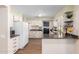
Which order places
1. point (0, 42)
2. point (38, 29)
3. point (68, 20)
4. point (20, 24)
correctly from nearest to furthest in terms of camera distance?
point (0, 42) < point (68, 20) < point (20, 24) < point (38, 29)

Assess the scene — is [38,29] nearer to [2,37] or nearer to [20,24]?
[20,24]

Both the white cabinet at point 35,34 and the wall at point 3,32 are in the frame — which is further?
the white cabinet at point 35,34

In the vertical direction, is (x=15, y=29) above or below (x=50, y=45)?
above

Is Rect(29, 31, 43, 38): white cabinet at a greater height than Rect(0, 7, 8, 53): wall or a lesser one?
lesser

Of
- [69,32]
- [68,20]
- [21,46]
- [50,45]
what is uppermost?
[68,20]

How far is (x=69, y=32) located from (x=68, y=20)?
→ 1.66 feet

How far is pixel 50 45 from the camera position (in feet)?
14.4

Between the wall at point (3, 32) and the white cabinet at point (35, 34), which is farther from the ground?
the wall at point (3, 32)

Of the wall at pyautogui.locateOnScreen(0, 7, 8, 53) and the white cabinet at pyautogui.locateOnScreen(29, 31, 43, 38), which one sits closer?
the wall at pyautogui.locateOnScreen(0, 7, 8, 53)

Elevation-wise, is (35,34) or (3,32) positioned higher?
(3,32)

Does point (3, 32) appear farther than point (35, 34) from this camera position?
No
